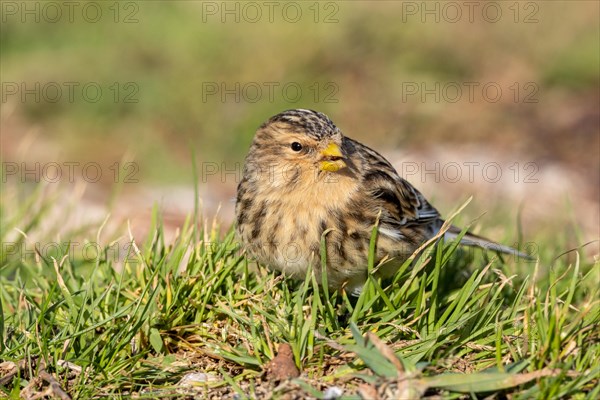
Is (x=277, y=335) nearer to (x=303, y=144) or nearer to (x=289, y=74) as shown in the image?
(x=303, y=144)

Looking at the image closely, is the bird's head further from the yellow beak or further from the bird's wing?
the bird's wing

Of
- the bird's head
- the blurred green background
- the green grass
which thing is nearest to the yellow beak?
the bird's head

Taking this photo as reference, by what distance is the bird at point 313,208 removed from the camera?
4402 mm

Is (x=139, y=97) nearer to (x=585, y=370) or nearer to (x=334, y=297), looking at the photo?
(x=334, y=297)

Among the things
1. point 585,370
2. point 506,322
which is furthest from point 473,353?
point 585,370

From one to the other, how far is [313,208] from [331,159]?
268 mm

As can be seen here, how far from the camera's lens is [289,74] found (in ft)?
35.5

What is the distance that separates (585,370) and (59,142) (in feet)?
26.1

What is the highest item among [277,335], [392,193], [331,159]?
[331,159]

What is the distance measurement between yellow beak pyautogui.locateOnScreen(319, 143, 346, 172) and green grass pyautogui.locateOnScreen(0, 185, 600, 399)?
56 cm

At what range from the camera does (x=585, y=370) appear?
11.8ft

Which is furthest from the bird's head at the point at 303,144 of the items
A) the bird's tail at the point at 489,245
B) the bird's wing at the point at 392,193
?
the bird's tail at the point at 489,245

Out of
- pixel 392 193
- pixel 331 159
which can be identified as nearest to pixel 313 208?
pixel 331 159

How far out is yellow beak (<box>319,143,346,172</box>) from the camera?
4484 millimetres
